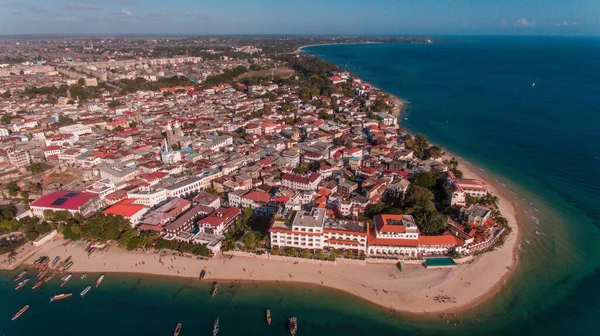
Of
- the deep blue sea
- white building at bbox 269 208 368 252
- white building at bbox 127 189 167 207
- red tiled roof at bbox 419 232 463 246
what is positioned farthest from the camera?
white building at bbox 127 189 167 207

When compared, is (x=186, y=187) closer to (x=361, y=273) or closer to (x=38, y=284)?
(x=38, y=284)

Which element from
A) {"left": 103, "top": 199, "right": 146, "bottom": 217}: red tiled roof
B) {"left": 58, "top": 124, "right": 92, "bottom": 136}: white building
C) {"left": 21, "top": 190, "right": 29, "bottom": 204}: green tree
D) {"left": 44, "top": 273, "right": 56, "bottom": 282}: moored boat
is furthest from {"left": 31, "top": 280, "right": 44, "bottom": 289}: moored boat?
{"left": 58, "top": 124, "right": 92, "bottom": 136}: white building

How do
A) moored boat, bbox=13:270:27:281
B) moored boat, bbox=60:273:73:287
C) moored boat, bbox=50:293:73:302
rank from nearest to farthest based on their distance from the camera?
moored boat, bbox=50:293:73:302 < moored boat, bbox=60:273:73:287 < moored boat, bbox=13:270:27:281

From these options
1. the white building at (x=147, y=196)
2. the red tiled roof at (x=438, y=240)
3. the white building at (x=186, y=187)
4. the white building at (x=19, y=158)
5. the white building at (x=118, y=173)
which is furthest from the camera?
the white building at (x=19, y=158)

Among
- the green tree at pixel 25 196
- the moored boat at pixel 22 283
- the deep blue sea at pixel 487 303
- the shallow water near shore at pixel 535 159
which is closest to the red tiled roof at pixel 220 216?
the deep blue sea at pixel 487 303

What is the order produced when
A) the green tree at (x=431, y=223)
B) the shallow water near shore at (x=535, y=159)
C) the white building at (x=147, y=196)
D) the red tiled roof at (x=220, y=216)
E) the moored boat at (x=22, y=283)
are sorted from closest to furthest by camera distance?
the shallow water near shore at (x=535, y=159) < the moored boat at (x=22, y=283) < the green tree at (x=431, y=223) < the red tiled roof at (x=220, y=216) < the white building at (x=147, y=196)

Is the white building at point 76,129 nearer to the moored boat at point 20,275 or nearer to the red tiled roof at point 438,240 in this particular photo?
the moored boat at point 20,275

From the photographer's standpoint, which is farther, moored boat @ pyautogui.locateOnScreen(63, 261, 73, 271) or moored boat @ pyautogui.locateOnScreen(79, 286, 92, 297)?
moored boat @ pyautogui.locateOnScreen(63, 261, 73, 271)

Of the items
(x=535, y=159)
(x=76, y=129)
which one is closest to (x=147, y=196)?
(x=76, y=129)

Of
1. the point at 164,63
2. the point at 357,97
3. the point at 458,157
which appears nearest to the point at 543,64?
the point at 357,97

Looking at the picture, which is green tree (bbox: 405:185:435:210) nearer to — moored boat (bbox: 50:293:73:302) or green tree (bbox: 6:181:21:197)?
moored boat (bbox: 50:293:73:302)

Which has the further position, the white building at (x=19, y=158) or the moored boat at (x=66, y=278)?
the white building at (x=19, y=158)
